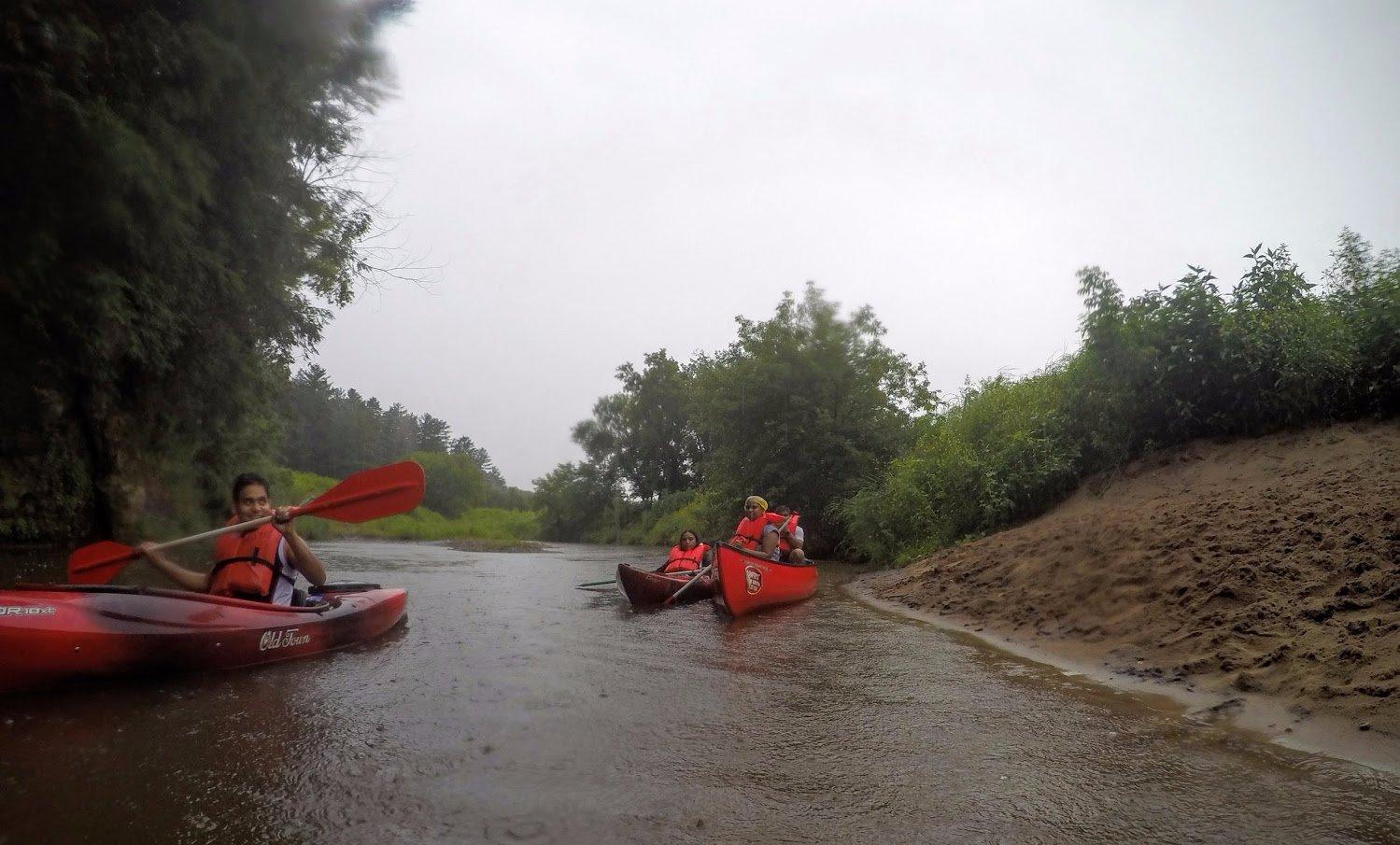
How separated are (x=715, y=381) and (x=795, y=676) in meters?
17.2

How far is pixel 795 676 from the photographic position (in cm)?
504

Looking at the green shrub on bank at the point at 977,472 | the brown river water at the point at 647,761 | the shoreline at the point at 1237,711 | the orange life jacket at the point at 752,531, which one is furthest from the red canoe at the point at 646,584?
the green shrub on bank at the point at 977,472

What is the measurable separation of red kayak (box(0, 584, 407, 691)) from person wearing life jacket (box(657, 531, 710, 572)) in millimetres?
5472

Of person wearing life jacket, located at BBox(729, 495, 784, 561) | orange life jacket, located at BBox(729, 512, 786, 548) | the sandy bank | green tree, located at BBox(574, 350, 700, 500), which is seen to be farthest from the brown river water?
green tree, located at BBox(574, 350, 700, 500)

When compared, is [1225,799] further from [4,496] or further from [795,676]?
[4,496]

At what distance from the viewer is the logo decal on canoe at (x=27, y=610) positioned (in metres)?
3.86

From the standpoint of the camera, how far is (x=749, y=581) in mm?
8258

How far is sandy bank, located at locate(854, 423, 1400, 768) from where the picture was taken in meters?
3.65

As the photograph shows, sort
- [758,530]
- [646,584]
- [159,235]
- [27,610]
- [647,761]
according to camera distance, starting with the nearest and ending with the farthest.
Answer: [647,761]
[27,610]
[159,235]
[646,584]
[758,530]

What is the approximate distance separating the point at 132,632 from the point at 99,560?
1726 millimetres

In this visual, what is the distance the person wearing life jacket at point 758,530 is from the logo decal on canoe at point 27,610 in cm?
705

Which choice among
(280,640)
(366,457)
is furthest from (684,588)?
(366,457)

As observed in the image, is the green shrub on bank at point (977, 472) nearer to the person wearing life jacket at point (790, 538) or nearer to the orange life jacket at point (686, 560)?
the person wearing life jacket at point (790, 538)

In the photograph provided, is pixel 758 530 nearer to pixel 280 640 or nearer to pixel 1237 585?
pixel 1237 585
